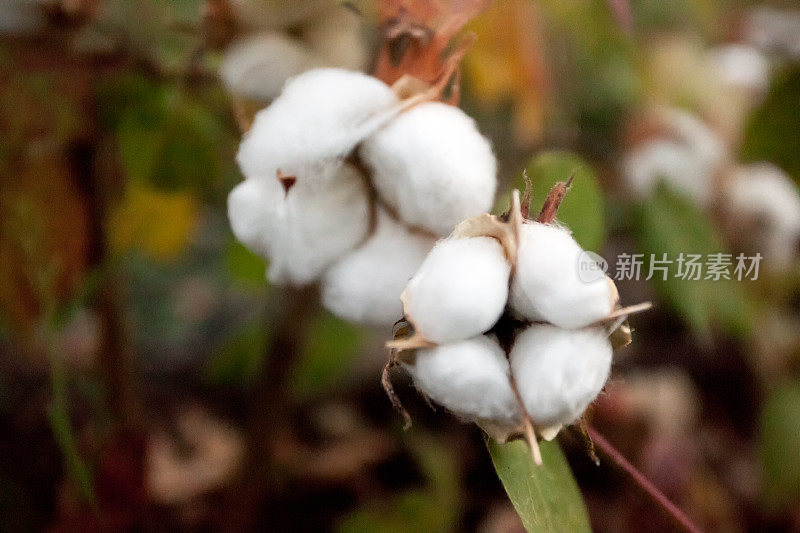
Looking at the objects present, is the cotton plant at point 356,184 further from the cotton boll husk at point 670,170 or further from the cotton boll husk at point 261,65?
the cotton boll husk at point 670,170

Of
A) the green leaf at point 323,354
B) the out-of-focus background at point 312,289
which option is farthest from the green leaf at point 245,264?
the green leaf at point 323,354

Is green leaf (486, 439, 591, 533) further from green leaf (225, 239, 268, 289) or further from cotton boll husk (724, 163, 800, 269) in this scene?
cotton boll husk (724, 163, 800, 269)

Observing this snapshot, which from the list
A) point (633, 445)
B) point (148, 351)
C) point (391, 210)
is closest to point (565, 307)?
point (391, 210)

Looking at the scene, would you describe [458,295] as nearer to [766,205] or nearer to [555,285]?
[555,285]

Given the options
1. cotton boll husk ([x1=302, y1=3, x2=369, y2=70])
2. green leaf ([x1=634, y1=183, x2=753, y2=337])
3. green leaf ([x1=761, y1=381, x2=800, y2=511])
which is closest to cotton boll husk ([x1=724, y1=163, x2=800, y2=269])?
green leaf ([x1=634, y1=183, x2=753, y2=337])

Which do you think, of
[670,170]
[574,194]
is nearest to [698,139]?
[670,170]
